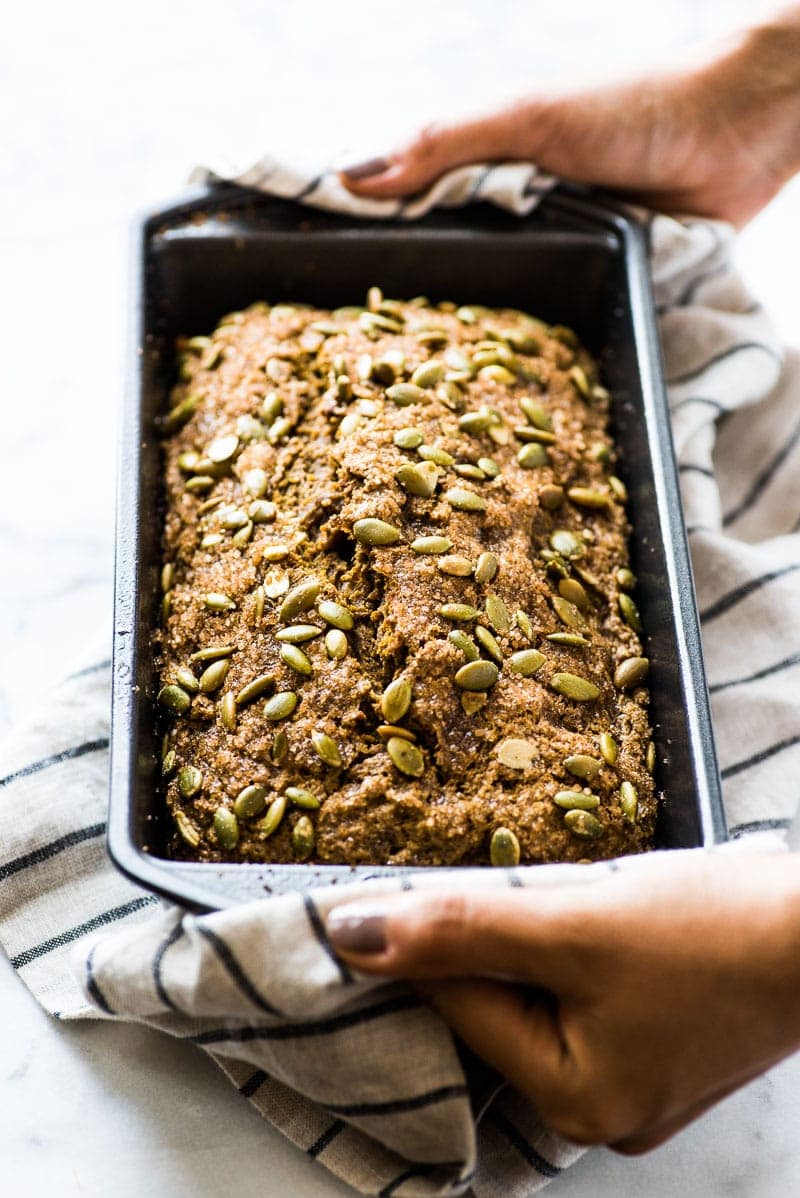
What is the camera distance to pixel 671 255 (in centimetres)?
187

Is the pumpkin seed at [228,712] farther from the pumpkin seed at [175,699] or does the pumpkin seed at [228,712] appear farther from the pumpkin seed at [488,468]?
the pumpkin seed at [488,468]

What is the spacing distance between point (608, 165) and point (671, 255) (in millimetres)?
178

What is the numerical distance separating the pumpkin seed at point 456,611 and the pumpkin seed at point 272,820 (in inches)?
11.3

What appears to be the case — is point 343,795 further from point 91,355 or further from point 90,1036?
point 91,355

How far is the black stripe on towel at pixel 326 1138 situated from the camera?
131cm

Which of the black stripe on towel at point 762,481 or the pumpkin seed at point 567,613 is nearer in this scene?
the pumpkin seed at point 567,613

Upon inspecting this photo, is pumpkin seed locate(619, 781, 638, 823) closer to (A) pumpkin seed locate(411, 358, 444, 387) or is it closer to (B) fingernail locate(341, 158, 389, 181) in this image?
(A) pumpkin seed locate(411, 358, 444, 387)

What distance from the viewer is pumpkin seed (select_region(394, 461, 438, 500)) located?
57.1 inches

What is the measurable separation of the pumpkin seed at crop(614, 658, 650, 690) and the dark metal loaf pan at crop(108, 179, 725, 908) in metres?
0.02

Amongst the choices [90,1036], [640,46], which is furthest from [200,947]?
[640,46]

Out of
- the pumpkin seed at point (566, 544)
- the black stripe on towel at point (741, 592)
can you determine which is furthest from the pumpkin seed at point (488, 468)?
the black stripe on towel at point (741, 592)

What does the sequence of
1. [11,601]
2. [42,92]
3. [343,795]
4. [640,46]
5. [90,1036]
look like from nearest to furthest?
[343,795] → [90,1036] → [11,601] → [42,92] → [640,46]

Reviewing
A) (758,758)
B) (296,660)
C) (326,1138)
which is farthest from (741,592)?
(326,1138)

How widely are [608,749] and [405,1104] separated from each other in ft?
1.50
